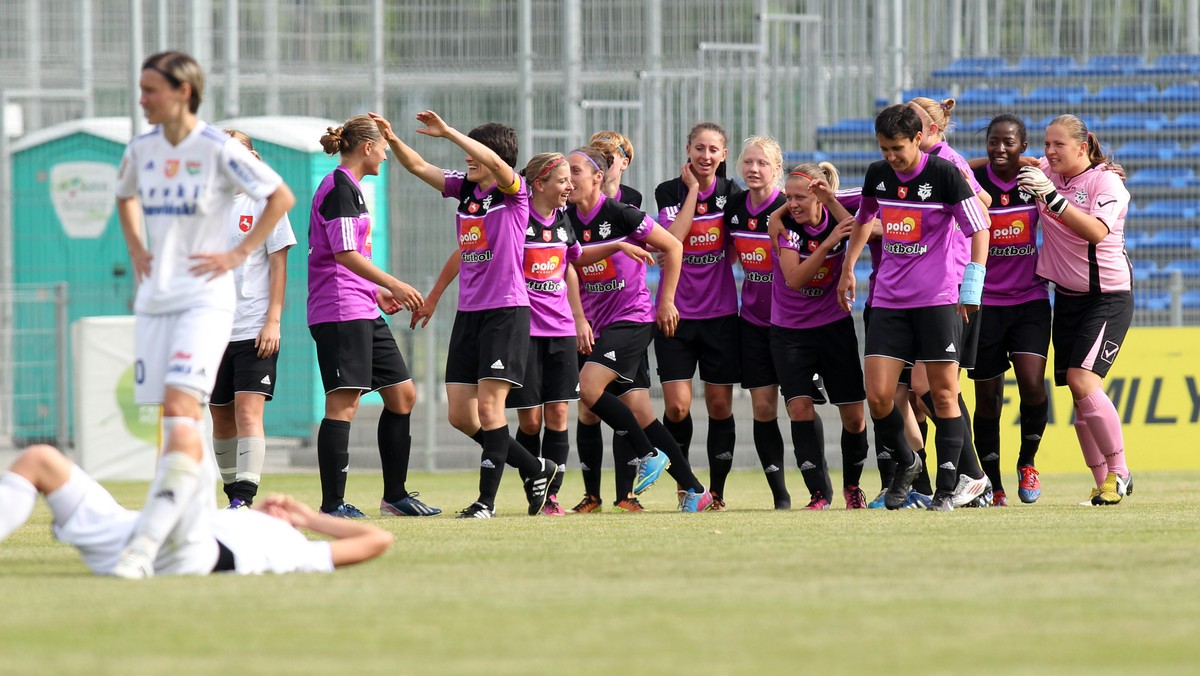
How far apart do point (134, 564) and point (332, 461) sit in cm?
356

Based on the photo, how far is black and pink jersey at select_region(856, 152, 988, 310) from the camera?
834 centimetres

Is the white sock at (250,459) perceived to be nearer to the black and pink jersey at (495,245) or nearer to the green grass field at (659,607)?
the black and pink jersey at (495,245)

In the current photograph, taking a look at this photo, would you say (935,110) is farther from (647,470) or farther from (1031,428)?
(647,470)

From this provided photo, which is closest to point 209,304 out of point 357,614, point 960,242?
point 357,614

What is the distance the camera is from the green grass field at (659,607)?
3830 mm

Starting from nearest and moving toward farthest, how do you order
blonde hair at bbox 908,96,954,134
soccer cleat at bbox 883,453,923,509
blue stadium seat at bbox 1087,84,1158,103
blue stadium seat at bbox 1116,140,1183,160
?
soccer cleat at bbox 883,453,923,509
blonde hair at bbox 908,96,954,134
blue stadium seat at bbox 1116,140,1183,160
blue stadium seat at bbox 1087,84,1158,103

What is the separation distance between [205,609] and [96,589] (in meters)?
0.68

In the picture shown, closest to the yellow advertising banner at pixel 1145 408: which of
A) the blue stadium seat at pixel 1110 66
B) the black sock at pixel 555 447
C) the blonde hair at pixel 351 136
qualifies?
the black sock at pixel 555 447

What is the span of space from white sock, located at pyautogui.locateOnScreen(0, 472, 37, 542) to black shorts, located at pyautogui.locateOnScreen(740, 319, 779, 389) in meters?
4.95

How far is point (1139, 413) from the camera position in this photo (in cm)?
1317

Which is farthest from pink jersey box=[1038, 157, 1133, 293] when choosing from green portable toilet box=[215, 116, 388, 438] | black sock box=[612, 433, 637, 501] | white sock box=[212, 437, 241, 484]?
green portable toilet box=[215, 116, 388, 438]

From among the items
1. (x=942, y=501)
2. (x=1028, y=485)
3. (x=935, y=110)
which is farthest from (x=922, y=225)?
(x=1028, y=485)

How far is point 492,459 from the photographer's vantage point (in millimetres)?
8516

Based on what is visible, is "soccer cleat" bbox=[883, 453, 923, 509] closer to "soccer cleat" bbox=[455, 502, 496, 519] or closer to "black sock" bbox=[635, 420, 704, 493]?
"black sock" bbox=[635, 420, 704, 493]
